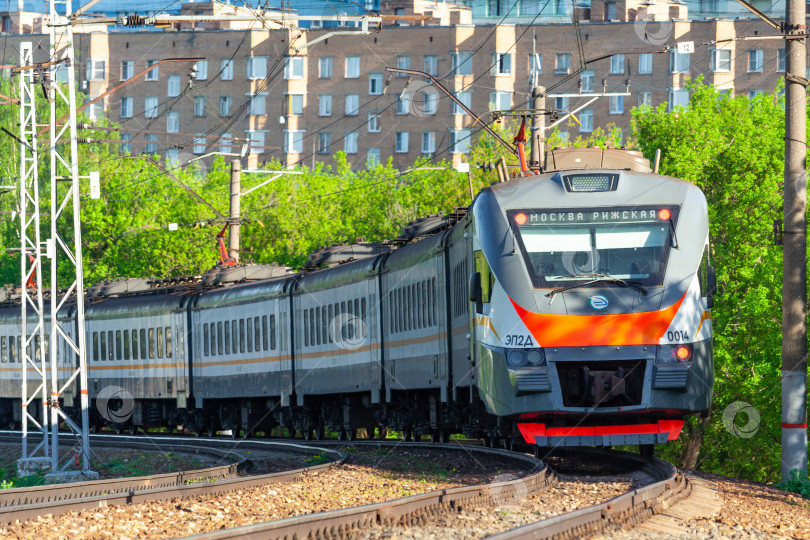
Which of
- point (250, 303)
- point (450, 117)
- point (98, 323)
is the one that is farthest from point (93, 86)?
point (250, 303)

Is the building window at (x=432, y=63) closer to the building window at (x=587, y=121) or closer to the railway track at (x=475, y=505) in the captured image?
the building window at (x=587, y=121)

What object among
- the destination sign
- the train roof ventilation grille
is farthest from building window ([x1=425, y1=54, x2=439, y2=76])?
the destination sign

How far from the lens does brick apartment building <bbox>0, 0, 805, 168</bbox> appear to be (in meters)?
81.6

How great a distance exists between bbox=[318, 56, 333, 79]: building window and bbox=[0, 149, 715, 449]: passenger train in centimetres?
5922

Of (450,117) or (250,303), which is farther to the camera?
(450,117)

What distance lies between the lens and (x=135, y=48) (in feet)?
286

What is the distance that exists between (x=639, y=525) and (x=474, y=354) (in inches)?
237

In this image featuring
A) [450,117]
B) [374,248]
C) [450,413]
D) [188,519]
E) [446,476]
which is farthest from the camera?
[450,117]

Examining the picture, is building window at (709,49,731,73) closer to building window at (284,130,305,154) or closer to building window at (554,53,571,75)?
building window at (554,53,571,75)

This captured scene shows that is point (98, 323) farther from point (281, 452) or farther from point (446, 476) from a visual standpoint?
point (446, 476)

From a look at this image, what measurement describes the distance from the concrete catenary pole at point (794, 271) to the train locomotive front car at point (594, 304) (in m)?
1.89

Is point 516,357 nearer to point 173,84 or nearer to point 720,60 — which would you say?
point 720,60

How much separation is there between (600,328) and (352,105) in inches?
2831

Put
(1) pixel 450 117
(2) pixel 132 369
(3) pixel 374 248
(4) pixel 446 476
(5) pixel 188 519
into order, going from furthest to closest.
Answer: (1) pixel 450 117 < (2) pixel 132 369 < (3) pixel 374 248 < (4) pixel 446 476 < (5) pixel 188 519
